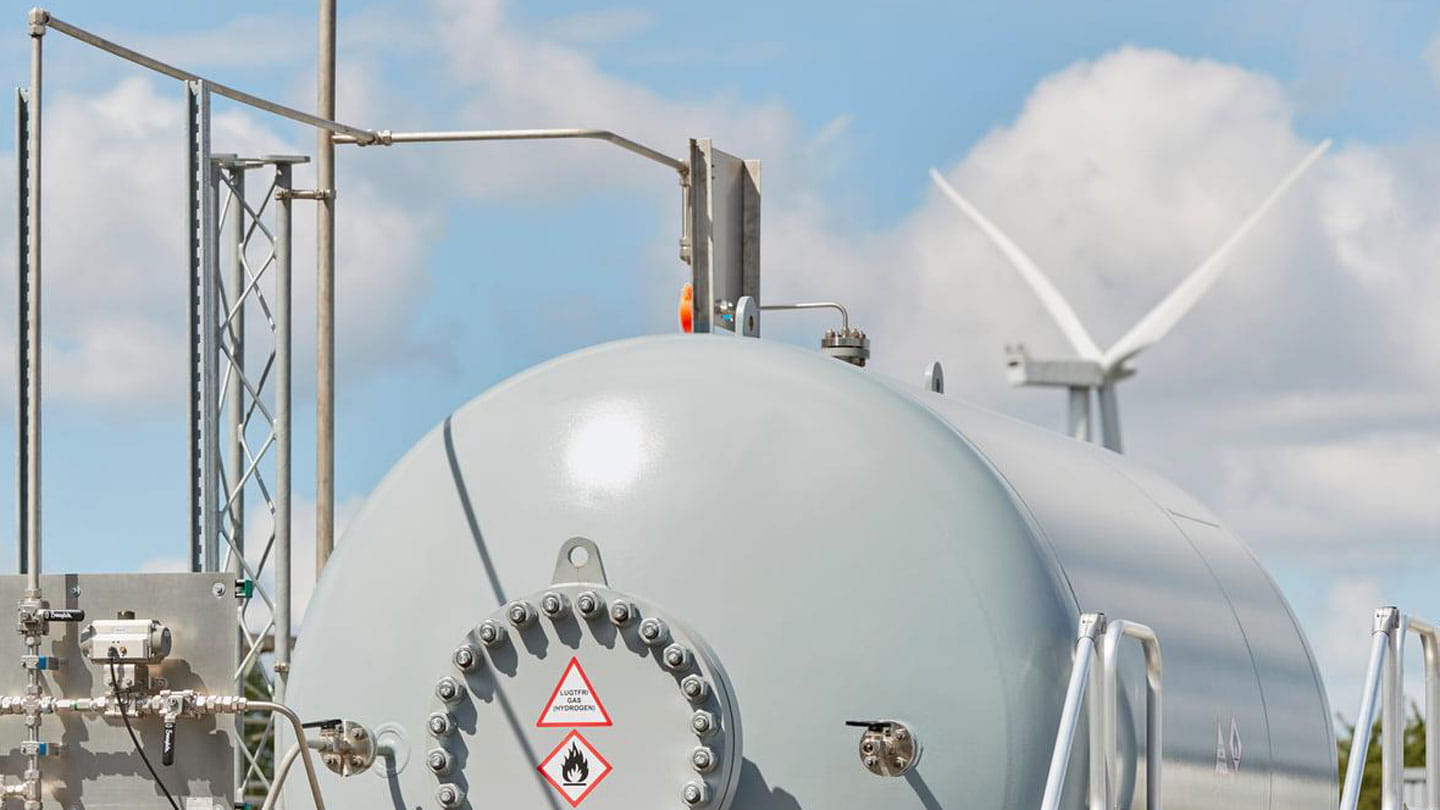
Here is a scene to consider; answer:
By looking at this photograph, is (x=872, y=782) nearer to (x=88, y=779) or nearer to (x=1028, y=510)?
(x=1028, y=510)

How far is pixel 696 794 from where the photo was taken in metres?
6.16

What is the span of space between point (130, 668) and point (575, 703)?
1.71 meters

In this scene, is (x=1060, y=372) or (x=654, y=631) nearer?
(x=654, y=631)

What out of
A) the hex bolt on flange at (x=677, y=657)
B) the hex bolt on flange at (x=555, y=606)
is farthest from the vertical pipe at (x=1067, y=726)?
the hex bolt on flange at (x=555, y=606)

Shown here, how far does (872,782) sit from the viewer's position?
244 inches

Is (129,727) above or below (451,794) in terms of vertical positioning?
above

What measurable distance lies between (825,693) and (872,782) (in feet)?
0.89

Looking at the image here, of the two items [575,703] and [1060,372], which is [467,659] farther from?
[1060,372]

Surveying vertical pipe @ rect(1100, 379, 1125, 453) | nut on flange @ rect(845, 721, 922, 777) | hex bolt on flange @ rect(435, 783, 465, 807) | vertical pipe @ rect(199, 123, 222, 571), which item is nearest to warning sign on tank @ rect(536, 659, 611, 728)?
hex bolt on flange @ rect(435, 783, 465, 807)

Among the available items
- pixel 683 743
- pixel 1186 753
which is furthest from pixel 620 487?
pixel 1186 753

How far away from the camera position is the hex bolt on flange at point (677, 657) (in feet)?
20.4

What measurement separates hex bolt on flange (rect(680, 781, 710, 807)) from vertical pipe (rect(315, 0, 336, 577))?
5780 millimetres

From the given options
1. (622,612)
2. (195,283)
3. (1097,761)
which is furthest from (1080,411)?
(622,612)

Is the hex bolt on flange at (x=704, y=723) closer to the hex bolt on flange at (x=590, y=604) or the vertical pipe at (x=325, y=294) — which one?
the hex bolt on flange at (x=590, y=604)
